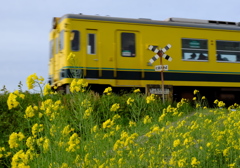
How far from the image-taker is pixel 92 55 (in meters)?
13.9

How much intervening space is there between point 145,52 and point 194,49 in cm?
195

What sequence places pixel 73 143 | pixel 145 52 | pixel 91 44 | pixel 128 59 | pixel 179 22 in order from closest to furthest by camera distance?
pixel 73 143, pixel 91 44, pixel 128 59, pixel 145 52, pixel 179 22

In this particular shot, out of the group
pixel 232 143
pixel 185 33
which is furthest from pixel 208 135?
pixel 185 33

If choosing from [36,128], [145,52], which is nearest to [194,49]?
[145,52]

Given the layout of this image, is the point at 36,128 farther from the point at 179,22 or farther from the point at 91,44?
the point at 179,22

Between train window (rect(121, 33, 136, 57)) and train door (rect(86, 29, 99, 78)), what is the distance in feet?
2.89

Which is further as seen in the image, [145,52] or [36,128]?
[145,52]

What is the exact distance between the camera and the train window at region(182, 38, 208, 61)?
598 inches

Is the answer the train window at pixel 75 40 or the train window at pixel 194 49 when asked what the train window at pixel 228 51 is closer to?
the train window at pixel 194 49

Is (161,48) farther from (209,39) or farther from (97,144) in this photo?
(97,144)

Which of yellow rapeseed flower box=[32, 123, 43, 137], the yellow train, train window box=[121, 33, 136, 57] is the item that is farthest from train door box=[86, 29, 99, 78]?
yellow rapeseed flower box=[32, 123, 43, 137]

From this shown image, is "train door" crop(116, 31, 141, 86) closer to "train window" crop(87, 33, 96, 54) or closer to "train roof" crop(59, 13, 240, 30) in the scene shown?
"train roof" crop(59, 13, 240, 30)

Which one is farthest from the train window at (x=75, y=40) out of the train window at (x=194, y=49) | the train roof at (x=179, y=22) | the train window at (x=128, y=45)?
the train window at (x=194, y=49)

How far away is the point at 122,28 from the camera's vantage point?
46.6 feet
